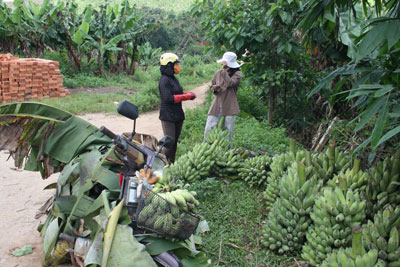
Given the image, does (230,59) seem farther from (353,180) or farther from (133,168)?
(133,168)

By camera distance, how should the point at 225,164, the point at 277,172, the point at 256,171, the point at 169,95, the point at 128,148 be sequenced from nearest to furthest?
the point at 128,148 < the point at 277,172 < the point at 256,171 < the point at 225,164 < the point at 169,95

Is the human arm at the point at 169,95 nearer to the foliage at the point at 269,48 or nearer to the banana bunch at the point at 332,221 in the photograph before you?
the foliage at the point at 269,48

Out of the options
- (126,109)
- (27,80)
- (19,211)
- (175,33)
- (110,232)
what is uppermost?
(175,33)

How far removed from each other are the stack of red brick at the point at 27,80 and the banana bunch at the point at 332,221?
10842 mm

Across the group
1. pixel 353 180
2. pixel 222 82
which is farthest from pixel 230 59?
pixel 353 180

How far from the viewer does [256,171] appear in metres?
5.34

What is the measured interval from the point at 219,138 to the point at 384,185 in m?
2.86

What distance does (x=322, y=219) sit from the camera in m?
3.58

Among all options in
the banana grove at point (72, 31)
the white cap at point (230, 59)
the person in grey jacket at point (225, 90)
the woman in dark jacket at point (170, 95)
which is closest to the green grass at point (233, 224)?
the woman in dark jacket at point (170, 95)

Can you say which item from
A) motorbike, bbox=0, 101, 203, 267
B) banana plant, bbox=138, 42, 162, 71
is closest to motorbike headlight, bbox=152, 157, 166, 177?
motorbike, bbox=0, 101, 203, 267

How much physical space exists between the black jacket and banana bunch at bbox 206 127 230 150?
570mm

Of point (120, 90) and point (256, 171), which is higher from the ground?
point (256, 171)

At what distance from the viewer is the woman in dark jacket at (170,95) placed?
19.4ft

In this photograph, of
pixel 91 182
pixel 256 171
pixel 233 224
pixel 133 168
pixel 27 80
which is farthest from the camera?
pixel 27 80
